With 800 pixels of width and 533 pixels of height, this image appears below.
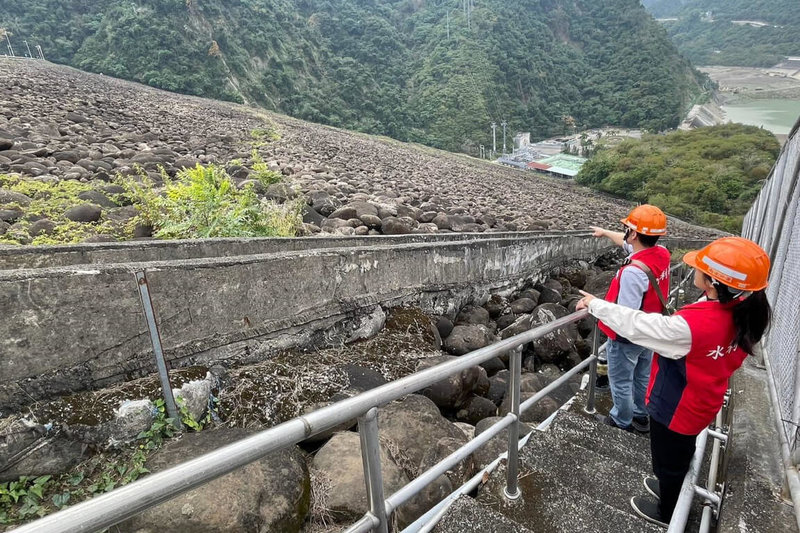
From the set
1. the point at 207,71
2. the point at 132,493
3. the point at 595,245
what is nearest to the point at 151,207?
the point at 132,493

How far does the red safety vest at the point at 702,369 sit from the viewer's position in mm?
1791

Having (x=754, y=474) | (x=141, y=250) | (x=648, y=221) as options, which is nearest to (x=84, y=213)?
(x=141, y=250)

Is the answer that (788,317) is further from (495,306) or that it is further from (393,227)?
(393,227)

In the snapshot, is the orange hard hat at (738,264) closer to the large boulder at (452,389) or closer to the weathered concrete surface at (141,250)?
the large boulder at (452,389)

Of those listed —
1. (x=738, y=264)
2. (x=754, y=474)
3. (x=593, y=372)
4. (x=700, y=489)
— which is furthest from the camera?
(x=593, y=372)

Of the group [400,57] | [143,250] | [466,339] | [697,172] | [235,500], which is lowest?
[697,172]

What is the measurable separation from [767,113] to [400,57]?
243 feet

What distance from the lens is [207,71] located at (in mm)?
42469

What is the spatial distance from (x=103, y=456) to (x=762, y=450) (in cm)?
343

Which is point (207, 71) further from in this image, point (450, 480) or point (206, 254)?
point (450, 480)

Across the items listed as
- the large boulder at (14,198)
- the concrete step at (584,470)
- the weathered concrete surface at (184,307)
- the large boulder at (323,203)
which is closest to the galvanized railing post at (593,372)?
the concrete step at (584,470)

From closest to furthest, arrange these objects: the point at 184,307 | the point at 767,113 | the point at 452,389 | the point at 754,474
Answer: the point at 754,474, the point at 184,307, the point at 452,389, the point at 767,113

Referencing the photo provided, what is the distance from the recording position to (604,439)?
8.78 ft

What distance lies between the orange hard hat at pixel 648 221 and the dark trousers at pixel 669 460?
1.36m
